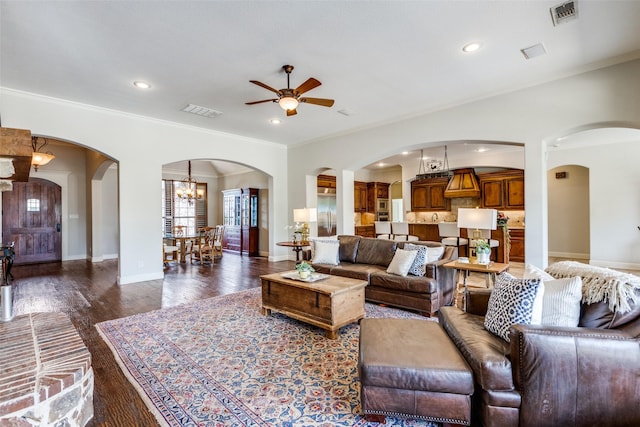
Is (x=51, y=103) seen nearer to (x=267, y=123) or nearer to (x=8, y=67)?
(x=8, y=67)

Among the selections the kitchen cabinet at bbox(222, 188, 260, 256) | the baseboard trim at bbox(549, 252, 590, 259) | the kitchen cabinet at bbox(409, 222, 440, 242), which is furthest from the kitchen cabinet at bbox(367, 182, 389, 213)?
the baseboard trim at bbox(549, 252, 590, 259)

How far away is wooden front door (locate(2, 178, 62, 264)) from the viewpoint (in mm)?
7820

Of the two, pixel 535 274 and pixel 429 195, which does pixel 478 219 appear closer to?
pixel 535 274

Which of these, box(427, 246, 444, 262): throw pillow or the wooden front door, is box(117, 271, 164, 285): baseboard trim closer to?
the wooden front door

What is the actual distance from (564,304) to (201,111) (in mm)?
5626

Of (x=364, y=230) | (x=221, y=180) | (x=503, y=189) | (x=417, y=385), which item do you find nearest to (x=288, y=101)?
(x=417, y=385)

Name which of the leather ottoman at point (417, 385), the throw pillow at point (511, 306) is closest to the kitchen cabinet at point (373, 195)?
the throw pillow at point (511, 306)

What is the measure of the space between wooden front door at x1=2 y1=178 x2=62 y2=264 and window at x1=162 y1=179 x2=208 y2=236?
8.93ft

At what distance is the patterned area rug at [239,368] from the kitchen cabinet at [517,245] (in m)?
5.75

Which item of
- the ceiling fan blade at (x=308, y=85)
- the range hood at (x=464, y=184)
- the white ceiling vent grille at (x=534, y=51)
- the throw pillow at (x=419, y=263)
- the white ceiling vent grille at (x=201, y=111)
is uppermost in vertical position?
the white ceiling vent grille at (x=201, y=111)

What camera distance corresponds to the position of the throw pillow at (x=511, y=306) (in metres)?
1.96

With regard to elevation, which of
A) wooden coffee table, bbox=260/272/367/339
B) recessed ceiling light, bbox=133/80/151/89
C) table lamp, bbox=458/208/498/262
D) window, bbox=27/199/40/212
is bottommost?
wooden coffee table, bbox=260/272/367/339

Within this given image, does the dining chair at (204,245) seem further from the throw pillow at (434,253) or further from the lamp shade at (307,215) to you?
the throw pillow at (434,253)

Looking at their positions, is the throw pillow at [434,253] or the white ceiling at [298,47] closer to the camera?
the white ceiling at [298,47]
